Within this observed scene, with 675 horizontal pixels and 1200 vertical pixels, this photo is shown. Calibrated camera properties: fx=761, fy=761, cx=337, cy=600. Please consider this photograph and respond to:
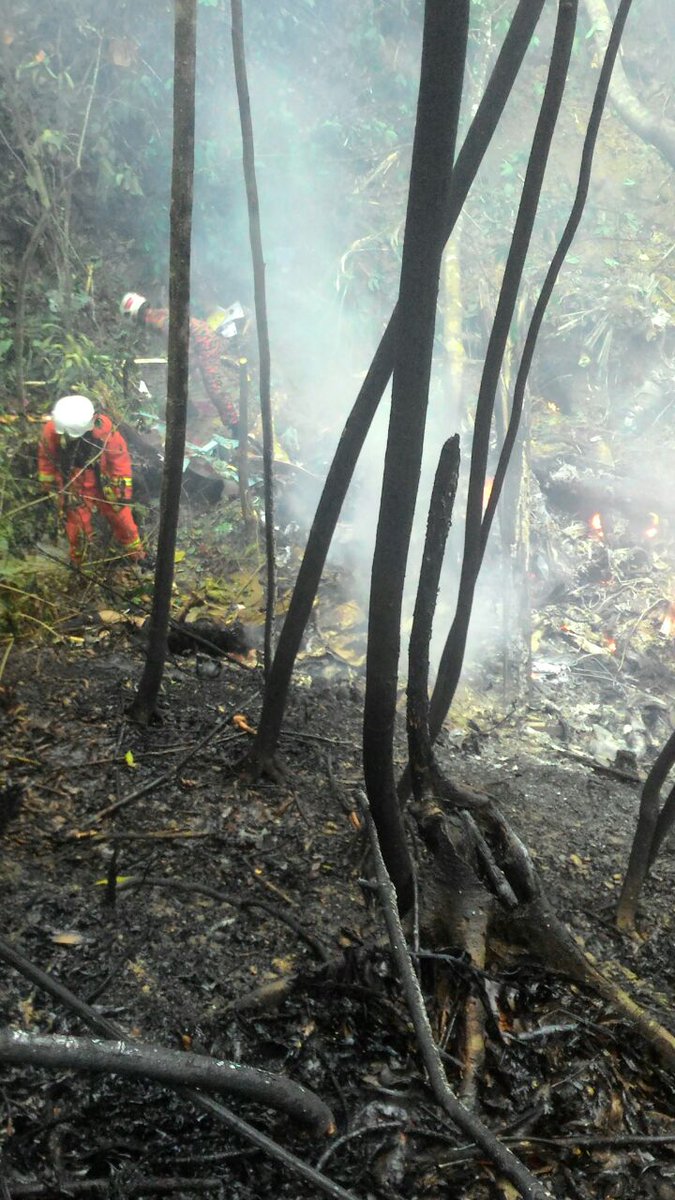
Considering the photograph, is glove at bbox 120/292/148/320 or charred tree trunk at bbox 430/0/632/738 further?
glove at bbox 120/292/148/320

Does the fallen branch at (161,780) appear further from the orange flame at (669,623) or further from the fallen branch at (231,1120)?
the orange flame at (669,623)

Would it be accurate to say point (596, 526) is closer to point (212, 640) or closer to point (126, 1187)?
point (212, 640)

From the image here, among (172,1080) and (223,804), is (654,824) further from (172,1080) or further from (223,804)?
(172,1080)

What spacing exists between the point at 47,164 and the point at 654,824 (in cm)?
911

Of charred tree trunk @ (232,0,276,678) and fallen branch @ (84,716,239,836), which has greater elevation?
charred tree trunk @ (232,0,276,678)

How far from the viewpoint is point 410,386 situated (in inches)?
77.7

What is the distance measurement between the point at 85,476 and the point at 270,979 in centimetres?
477

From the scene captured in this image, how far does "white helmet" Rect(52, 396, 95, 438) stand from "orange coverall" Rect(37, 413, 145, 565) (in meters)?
0.12

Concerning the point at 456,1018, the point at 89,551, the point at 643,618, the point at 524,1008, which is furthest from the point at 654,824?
the point at 643,618

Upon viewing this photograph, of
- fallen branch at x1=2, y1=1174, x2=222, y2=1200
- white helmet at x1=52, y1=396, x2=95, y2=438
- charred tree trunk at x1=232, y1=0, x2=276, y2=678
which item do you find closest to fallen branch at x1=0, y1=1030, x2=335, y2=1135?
fallen branch at x1=2, y1=1174, x2=222, y2=1200

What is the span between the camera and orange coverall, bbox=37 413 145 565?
19.9 feet

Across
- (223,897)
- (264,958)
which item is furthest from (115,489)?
(264,958)

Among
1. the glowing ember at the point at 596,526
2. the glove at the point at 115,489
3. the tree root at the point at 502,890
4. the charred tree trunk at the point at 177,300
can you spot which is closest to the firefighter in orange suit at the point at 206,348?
the glove at the point at 115,489

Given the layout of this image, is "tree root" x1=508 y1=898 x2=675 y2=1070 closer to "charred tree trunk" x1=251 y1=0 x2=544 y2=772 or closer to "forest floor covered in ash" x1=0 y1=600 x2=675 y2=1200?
"forest floor covered in ash" x1=0 y1=600 x2=675 y2=1200
